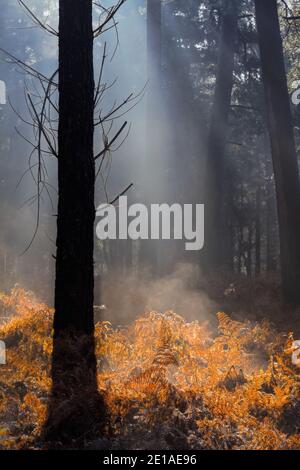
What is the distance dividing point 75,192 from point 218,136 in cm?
1364

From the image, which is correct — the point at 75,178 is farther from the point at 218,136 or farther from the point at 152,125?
the point at 218,136

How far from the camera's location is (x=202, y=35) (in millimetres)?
23672

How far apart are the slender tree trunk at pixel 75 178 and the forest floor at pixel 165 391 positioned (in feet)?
2.14

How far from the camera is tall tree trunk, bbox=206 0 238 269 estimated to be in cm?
1841

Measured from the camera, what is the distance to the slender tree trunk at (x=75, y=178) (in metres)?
5.49

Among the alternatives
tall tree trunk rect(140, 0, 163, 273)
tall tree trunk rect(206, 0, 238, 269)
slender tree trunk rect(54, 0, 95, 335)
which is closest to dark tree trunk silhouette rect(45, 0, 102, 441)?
slender tree trunk rect(54, 0, 95, 335)

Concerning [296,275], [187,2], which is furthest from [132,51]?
[296,275]

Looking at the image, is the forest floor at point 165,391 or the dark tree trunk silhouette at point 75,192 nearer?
the forest floor at point 165,391

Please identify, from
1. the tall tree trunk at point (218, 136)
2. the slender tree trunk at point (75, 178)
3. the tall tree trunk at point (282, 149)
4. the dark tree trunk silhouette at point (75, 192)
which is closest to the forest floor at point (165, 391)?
the dark tree trunk silhouette at point (75, 192)

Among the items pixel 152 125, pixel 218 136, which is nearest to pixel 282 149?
pixel 152 125

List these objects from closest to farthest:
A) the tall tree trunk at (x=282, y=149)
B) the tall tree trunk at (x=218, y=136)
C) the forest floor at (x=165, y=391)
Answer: the forest floor at (x=165, y=391) → the tall tree trunk at (x=282, y=149) → the tall tree trunk at (x=218, y=136)

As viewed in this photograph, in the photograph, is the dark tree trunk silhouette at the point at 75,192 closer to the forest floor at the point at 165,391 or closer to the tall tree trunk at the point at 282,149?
the forest floor at the point at 165,391

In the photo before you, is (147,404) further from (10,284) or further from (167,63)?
(167,63)
